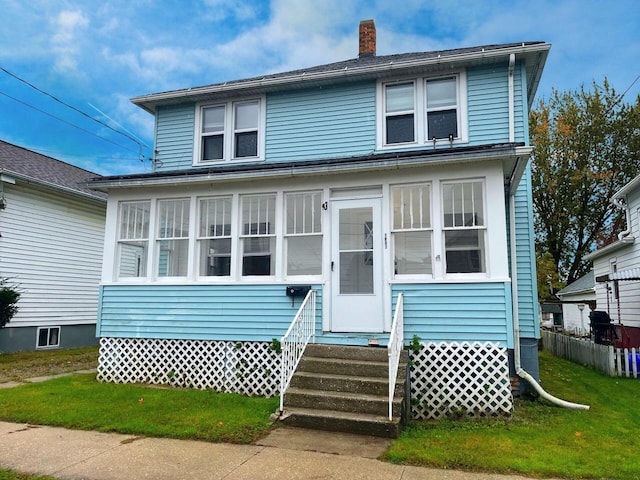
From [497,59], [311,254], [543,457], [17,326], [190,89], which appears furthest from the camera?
[17,326]

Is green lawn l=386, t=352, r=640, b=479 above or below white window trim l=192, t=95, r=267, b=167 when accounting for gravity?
below

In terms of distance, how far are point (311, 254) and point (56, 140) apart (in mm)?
29646

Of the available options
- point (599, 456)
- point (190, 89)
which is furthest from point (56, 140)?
point (599, 456)

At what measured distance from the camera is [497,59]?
8.97 meters

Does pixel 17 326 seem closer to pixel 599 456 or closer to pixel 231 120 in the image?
pixel 231 120

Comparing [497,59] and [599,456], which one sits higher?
[497,59]

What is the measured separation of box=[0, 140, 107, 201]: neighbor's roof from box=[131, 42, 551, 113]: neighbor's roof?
3.82 metres

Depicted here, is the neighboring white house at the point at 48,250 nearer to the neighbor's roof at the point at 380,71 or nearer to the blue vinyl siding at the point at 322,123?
the neighbor's roof at the point at 380,71

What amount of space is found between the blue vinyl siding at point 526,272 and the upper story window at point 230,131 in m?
5.74

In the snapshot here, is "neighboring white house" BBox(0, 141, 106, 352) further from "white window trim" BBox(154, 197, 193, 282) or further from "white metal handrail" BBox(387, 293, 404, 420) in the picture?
"white metal handrail" BBox(387, 293, 404, 420)

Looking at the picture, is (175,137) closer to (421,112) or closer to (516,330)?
(421,112)

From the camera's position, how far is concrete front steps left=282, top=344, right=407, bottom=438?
217 inches

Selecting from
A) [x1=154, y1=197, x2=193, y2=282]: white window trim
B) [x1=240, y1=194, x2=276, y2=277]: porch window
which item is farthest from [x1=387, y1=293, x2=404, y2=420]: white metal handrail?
[x1=154, y1=197, x2=193, y2=282]: white window trim

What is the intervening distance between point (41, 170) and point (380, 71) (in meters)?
11.3
